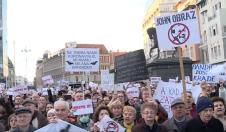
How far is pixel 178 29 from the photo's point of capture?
8.72m

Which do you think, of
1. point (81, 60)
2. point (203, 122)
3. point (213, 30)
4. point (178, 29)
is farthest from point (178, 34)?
point (213, 30)

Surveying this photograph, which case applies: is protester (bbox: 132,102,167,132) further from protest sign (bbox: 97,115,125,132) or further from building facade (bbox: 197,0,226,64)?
building facade (bbox: 197,0,226,64)

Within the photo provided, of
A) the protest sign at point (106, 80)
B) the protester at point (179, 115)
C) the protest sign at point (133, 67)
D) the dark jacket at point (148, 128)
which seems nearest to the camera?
the dark jacket at point (148, 128)

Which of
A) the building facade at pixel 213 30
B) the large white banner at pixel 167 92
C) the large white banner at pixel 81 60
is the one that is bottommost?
the large white banner at pixel 167 92

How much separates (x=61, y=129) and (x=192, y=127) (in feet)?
5.95

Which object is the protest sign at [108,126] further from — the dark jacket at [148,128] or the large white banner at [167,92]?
the large white banner at [167,92]

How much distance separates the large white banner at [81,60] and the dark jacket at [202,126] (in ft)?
27.0

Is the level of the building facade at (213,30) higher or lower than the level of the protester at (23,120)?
higher

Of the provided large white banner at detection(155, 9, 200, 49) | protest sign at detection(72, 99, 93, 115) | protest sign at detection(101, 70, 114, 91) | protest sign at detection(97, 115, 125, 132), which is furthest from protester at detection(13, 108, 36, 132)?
protest sign at detection(101, 70, 114, 91)

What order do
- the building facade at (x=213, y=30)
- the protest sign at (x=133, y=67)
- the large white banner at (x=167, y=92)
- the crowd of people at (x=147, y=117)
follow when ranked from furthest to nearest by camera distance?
the building facade at (x=213, y=30), the protest sign at (x=133, y=67), the large white banner at (x=167, y=92), the crowd of people at (x=147, y=117)

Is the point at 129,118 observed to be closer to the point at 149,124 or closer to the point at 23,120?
the point at 149,124

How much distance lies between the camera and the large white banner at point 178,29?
28.4 feet

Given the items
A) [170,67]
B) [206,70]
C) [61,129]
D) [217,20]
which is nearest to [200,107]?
[61,129]

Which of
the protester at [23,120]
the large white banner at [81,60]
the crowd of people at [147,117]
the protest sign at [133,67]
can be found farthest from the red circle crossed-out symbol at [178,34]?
the large white banner at [81,60]
